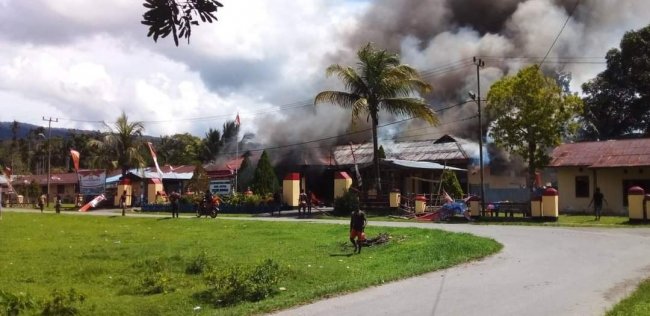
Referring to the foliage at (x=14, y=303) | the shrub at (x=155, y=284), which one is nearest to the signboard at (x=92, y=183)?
the shrub at (x=155, y=284)

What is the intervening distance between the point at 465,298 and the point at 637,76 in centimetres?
4297

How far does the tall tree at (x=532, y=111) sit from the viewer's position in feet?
95.6

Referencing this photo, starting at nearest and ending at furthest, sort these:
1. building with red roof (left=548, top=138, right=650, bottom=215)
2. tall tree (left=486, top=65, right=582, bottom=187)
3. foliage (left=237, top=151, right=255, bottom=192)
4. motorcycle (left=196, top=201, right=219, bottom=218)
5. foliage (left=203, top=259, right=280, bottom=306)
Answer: foliage (left=203, top=259, right=280, bottom=306) < motorcycle (left=196, top=201, right=219, bottom=218) < tall tree (left=486, top=65, right=582, bottom=187) < building with red roof (left=548, top=138, right=650, bottom=215) < foliage (left=237, top=151, right=255, bottom=192)

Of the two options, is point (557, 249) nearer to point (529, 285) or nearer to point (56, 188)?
point (529, 285)

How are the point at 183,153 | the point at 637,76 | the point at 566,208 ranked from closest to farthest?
the point at 566,208, the point at 637,76, the point at 183,153

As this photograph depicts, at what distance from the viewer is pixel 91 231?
68.0 feet

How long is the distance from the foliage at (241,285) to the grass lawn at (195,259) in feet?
0.64

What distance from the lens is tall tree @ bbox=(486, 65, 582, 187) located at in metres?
29.1

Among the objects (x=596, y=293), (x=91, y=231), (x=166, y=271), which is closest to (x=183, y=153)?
(x=91, y=231)

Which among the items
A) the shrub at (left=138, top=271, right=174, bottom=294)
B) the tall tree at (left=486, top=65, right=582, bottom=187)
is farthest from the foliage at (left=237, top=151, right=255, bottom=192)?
the shrub at (left=138, top=271, right=174, bottom=294)

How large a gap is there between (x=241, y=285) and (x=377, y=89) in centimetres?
2103

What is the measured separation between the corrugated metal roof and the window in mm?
8410

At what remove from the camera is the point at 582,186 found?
32.5 m

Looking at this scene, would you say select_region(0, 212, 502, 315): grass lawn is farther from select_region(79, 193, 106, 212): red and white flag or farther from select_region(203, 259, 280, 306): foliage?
select_region(79, 193, 106, 212): red and white flag
